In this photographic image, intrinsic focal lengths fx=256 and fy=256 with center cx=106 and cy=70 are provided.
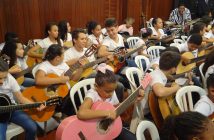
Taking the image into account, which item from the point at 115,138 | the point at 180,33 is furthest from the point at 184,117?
the point at 180,33

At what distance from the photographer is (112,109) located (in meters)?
1.96

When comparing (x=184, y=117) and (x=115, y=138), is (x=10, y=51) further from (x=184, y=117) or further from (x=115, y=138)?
(x=184, y=117)

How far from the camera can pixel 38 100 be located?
2.52 meters

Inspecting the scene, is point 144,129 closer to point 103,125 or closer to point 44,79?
point 103,125

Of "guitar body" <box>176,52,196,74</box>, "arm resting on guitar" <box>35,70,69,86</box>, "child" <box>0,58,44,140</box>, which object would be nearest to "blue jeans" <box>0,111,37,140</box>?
"child" <box>0,58,44,140</box>

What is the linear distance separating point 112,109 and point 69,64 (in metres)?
1.29

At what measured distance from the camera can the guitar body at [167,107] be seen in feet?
7.00

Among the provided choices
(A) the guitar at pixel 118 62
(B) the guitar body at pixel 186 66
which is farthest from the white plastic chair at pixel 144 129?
(A) the guitar at pixel 118 62

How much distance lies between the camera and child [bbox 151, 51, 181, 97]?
6.98 feet

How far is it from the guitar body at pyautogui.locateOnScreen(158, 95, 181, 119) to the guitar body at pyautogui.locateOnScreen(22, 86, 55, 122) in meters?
1.05

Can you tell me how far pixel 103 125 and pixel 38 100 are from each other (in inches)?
34.4

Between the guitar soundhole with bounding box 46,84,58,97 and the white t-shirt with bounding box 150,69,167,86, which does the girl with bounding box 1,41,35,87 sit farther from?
the white t-shirt with bounding box 150,69,167,86

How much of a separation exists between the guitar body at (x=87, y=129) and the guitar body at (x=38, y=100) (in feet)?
2.21

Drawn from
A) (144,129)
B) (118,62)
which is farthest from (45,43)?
(144,129)
